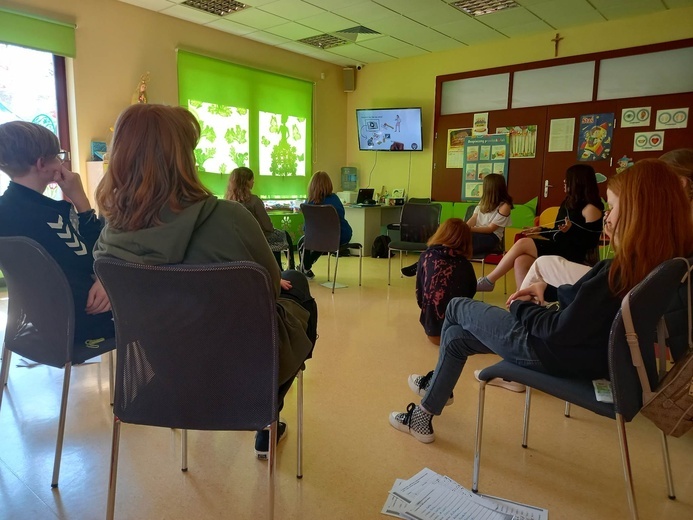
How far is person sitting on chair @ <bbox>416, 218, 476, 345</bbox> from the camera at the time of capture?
2693mm

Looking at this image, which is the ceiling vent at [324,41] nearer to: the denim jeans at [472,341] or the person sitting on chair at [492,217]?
the person sitting on chair at [492,217]

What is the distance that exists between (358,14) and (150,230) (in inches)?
190

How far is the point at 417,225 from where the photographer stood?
15.4 ft

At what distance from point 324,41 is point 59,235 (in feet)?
17.7

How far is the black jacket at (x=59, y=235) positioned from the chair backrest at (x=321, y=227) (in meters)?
2.57

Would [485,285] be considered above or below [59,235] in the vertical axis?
below

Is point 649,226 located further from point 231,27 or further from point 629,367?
point 231,27

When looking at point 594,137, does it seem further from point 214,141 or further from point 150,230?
point 150,230

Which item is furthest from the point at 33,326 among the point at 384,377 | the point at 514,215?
the point at 514,215

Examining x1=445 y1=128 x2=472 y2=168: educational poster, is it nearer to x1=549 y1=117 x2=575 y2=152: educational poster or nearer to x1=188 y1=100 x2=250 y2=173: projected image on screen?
x1=549 y1=117 x2=575 y2=152: educational poster

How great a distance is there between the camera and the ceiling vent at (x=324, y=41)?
602cm

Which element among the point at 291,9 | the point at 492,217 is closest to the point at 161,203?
Result: the point at 492,217

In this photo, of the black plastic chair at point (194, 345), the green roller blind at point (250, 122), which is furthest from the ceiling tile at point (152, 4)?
the black plastic chair at point (194, 345)

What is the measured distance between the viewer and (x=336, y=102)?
7445 mm
